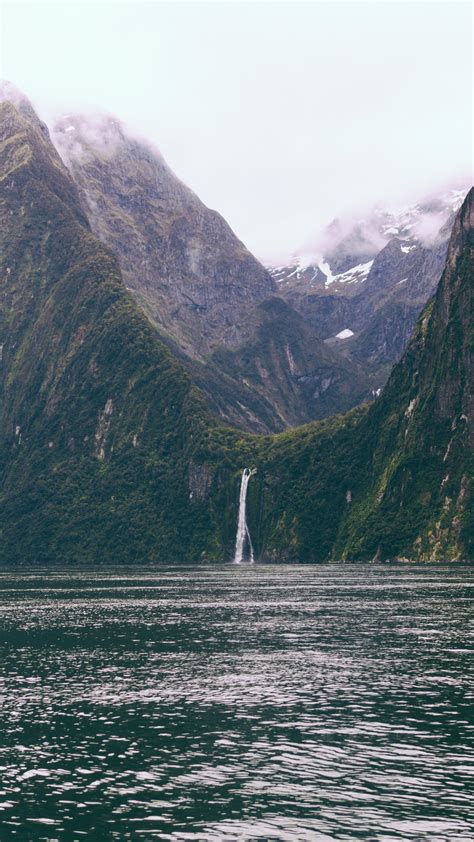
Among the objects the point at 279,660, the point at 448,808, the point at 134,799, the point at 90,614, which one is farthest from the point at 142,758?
the point at 90,614

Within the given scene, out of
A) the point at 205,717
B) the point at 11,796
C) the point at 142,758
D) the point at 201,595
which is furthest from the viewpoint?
the point at 201,595

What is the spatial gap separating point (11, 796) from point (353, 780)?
16087 mm

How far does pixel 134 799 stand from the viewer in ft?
140

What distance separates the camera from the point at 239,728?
5719 centimetres

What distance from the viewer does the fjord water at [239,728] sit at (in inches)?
1580

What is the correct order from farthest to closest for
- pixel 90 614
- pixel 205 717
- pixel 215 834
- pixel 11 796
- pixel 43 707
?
pixel 90 614
pixel 43 707
pixel 205 717
pixel 11 796
pixel 215 834

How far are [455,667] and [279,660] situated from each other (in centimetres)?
1542

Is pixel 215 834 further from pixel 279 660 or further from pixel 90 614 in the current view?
pixel 90 614

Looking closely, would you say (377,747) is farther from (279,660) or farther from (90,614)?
(90,614)

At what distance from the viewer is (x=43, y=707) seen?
65.4m

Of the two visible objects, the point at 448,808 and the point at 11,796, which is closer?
the point at 448,808

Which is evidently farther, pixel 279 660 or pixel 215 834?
pixel 279 660

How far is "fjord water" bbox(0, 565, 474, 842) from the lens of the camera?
40125mm

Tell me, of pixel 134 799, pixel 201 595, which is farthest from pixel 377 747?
pixel 201 595
